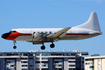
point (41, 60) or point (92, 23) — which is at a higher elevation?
point (92, 23)

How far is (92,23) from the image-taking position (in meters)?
72.4

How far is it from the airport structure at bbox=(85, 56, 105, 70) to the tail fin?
5544cm

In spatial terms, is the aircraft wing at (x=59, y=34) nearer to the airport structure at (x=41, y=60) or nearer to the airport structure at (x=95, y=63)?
the airport structure at (x=95, y=63)

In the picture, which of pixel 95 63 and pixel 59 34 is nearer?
pixel 59 34

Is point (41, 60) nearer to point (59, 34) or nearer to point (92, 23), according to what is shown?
point (92, 23)

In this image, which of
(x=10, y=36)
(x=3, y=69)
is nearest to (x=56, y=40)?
(x=10, y=36)

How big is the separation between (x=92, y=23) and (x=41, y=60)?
312 feet

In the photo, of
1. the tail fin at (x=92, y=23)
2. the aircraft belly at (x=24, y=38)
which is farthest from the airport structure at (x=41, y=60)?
the aircraft belly at (x=24, y=38)

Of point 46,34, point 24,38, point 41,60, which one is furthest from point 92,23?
point 41,60

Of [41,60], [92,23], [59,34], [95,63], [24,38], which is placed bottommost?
[95,63]

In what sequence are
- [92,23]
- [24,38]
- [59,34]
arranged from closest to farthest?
[59,34] < [24,38] < [92,23]

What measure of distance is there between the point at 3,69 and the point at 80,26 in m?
89.0

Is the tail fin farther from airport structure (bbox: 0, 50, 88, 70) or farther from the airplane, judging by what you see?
airport structure (bbox: 0, 50, 88, 70)

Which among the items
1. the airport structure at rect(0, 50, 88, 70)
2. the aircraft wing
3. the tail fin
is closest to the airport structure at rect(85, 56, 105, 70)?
the airport structure at rect(0, 50, 88, 70)
